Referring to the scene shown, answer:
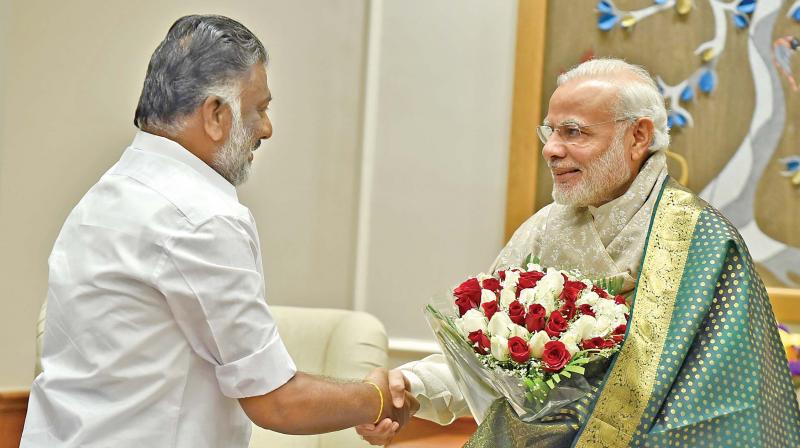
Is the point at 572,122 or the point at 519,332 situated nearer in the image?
the point at 519,332

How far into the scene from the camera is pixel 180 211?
1.88 m

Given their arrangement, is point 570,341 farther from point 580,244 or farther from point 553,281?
point 580,244

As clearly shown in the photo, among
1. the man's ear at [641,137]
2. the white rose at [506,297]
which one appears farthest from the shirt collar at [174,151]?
the man's ear at [641,137]

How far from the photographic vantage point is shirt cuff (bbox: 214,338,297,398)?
6.20 ft

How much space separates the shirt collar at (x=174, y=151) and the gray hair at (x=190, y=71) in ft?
0.13

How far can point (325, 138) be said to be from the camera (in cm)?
434

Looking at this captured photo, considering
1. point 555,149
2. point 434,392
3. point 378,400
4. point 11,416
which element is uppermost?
point 555,149

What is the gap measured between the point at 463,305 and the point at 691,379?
54 centimetres

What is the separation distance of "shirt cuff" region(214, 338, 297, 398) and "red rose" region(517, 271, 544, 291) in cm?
58

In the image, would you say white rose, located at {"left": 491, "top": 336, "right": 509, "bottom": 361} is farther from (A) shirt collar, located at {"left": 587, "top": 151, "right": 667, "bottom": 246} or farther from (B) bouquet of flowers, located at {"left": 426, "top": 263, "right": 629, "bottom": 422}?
(A) shirt collar, located at {"left": 587, "top": 151, "right": 667, "bottom": 246}

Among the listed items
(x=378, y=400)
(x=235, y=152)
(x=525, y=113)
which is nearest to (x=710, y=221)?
(x=378, y=400)

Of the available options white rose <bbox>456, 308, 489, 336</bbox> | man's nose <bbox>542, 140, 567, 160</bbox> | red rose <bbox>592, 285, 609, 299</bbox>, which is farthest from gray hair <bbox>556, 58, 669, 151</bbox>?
white rose <bbox>456, 308, 489, 336</bbox>

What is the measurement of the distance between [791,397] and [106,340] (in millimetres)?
1572

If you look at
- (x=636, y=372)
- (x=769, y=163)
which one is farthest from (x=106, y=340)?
(x=769, y=163)
